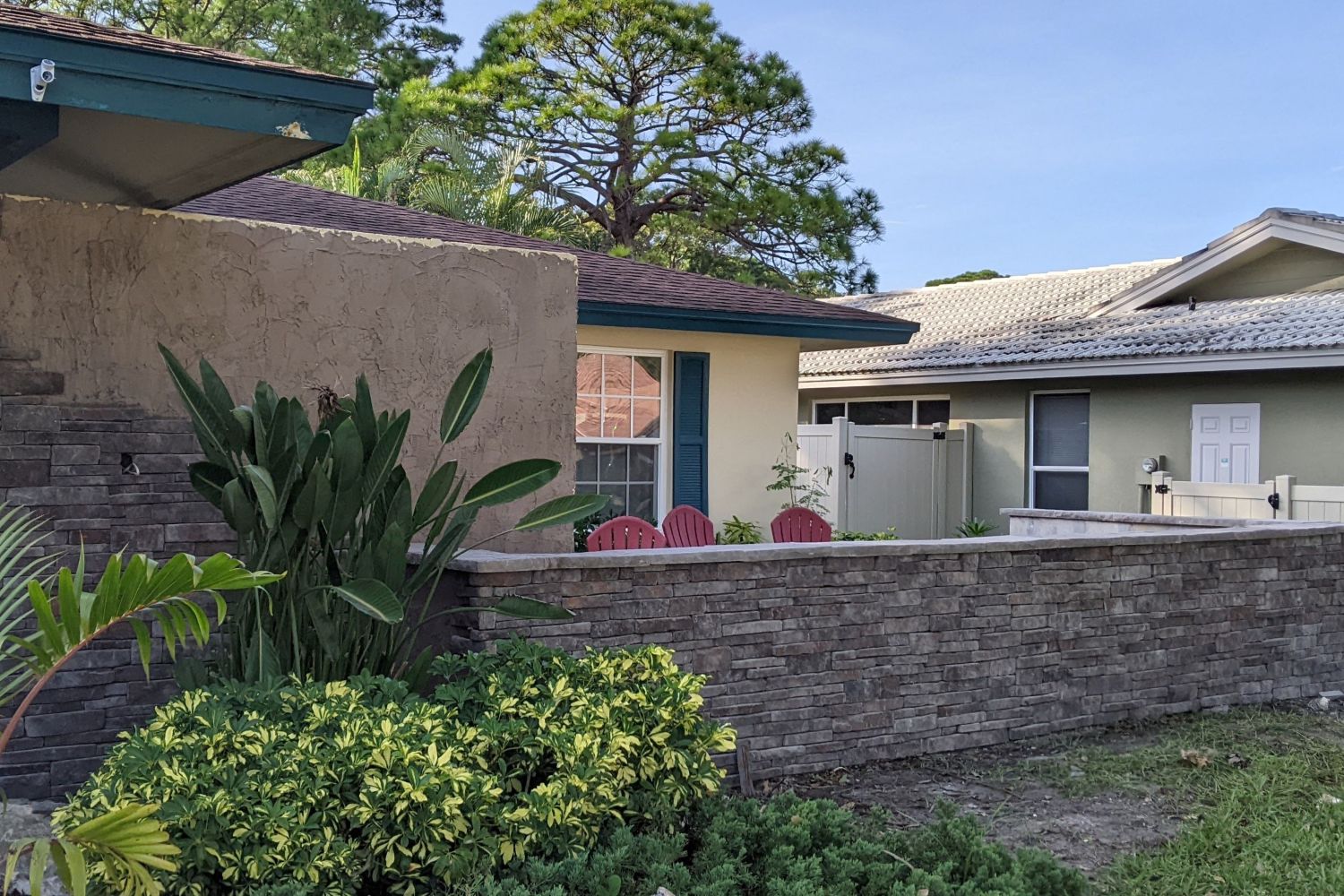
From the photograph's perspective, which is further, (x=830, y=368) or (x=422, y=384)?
(x=830, y=368)

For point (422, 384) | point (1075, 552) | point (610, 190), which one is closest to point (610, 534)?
point (422, 384)

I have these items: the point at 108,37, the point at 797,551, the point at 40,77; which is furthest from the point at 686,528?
the point at 40,77

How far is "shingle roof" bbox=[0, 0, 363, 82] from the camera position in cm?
409

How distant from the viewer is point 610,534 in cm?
Result: 793

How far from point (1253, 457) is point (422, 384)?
1005 cm

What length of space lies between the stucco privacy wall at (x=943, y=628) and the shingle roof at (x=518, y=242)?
11.3 feet

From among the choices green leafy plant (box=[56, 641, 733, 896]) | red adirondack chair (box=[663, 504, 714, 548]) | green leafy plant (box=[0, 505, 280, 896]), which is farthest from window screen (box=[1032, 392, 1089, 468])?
green leafy plant (box=[0, 505, 280, 896])

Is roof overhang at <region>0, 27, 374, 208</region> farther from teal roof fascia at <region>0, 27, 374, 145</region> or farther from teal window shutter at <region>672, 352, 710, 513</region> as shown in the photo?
teal window shutter at <region>672, 352, 710, 513</region>

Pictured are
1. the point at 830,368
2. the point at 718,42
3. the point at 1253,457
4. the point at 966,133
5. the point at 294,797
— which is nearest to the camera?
the point at 294,797

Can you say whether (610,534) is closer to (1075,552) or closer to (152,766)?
(1075,552)

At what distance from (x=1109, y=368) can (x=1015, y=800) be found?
905 centimetres

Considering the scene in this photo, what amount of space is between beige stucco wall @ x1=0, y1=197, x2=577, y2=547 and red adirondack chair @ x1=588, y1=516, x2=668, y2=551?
3.79ft

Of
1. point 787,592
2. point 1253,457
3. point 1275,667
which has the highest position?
point 1253,457

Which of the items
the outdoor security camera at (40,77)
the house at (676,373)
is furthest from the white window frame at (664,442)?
the outdoor security camera at (40,77)
